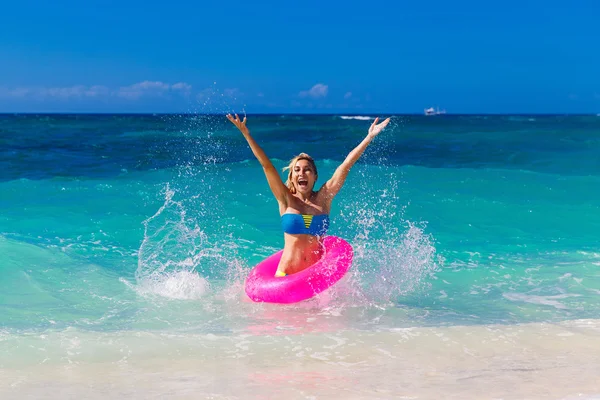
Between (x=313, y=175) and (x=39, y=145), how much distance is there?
25285mm

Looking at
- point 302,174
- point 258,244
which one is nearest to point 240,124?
point 302,174

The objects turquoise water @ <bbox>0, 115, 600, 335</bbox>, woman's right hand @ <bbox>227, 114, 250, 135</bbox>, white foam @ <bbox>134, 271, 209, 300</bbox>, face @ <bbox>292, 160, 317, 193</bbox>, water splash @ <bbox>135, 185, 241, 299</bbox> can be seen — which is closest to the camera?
woman's right hand @ <bbox>227, 114, 250, 135</bbox>

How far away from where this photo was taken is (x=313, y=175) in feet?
20.1

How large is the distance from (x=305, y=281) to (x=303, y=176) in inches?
37.5

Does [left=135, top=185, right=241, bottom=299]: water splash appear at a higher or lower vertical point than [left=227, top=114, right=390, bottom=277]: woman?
lower

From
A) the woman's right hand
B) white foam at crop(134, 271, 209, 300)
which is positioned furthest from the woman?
white foam at crop(134, 271, 209, 300)

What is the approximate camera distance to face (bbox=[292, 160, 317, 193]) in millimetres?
6051

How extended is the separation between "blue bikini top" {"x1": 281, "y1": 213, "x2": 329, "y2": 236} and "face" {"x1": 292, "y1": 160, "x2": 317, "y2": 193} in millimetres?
252

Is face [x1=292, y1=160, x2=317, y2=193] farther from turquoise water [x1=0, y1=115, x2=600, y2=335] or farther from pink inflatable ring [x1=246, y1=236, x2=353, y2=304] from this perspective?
turquoise water [x1=0, y1=115, x2=600, y2=335]

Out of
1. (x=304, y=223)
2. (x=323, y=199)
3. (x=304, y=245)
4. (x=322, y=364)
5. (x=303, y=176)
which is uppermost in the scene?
(x=303, y=176)

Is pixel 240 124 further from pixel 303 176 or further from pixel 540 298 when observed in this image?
pixel 540 298

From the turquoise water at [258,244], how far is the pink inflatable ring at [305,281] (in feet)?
0.60

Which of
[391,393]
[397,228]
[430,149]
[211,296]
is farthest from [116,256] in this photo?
[430,149]

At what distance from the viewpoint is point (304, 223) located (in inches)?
237
